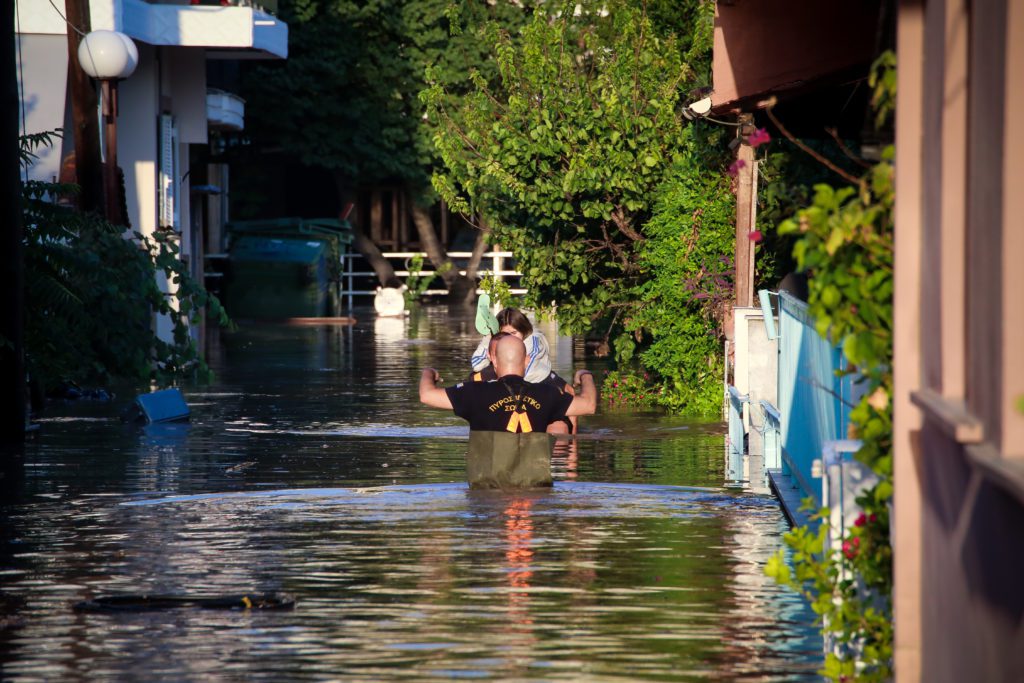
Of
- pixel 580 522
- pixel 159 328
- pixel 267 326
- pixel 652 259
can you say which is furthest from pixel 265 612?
pixel 267 326

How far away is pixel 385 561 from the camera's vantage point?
999 cm

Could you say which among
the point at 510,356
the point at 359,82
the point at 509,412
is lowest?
the point at 509,412

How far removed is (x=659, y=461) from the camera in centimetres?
1532

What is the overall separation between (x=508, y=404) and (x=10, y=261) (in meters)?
6.04

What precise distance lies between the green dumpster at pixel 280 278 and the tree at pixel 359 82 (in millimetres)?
4045

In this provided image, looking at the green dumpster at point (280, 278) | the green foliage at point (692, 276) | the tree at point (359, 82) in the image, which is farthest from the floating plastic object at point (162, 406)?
the tree at point (359, 82)

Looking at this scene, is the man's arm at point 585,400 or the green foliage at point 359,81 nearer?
the man's arm at point 585,400

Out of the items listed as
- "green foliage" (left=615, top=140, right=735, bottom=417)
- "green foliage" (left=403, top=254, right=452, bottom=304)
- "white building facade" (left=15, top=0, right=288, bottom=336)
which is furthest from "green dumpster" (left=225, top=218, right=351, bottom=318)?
"green foliage" (left=615, top=140, right=735, bottom=417)

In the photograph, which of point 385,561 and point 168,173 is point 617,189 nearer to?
point 385,561

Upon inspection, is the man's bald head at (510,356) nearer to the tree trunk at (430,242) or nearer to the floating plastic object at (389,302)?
the floating plastic object at (389,302)

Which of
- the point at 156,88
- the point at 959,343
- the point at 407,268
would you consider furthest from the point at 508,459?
the point at 407,268

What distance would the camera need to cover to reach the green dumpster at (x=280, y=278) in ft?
134

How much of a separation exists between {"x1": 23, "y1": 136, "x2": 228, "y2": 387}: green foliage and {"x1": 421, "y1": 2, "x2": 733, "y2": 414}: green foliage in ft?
11.0

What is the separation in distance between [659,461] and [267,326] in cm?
2440
